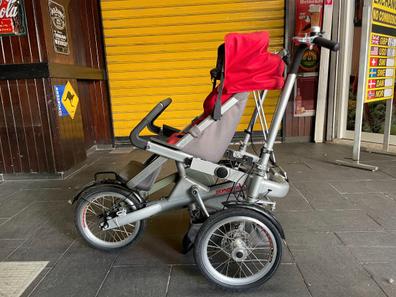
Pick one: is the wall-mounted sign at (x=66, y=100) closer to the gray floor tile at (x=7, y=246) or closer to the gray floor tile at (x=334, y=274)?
the gray floor tile at (x=7, y=246)

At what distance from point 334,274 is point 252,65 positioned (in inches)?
60.0

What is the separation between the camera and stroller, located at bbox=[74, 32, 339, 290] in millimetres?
2045

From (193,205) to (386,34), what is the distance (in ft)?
13.1

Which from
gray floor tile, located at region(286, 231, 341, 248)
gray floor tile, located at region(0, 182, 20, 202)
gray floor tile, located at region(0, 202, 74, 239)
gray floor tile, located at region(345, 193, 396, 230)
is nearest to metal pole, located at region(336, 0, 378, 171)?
gray floor tile, located at region(345, 193, 396, 230)

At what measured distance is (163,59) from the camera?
6.05 m

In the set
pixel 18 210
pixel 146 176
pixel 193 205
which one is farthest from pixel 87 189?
pixel 18 210

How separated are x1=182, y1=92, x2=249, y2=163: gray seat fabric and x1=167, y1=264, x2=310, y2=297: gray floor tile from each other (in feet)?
2.76

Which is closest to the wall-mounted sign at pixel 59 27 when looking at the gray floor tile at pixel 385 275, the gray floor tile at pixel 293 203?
the gray floor tile at pixel 293 203

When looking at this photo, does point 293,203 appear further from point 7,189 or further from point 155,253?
point 7,189

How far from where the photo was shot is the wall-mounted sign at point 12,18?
12.9 ft

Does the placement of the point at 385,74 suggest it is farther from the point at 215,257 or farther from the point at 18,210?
the point at 18,210

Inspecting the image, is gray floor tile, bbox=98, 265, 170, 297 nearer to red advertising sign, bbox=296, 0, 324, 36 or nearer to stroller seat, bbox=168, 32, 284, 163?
stroller seat, bbox=168, 32, 284, 163

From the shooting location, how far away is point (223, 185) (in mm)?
2459

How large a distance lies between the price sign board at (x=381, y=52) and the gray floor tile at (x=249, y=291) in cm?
324
